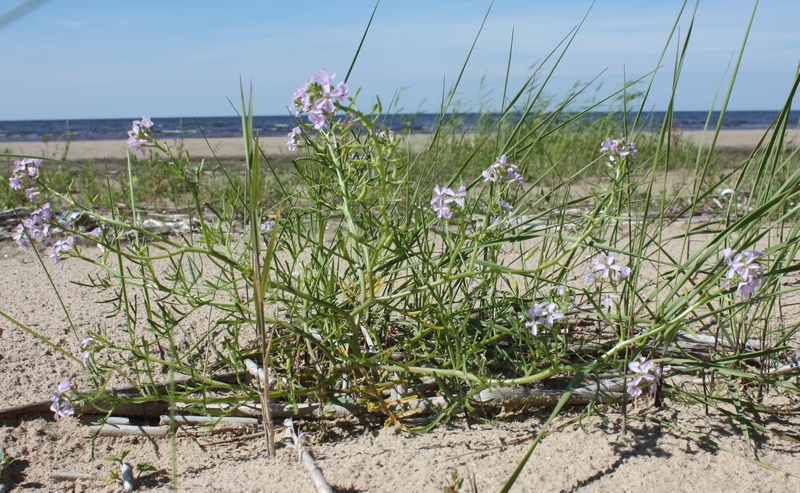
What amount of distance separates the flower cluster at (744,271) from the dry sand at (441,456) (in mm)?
408

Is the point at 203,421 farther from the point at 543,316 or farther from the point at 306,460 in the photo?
the point at 543,316

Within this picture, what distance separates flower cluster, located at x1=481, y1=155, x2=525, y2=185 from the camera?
1.37 meters

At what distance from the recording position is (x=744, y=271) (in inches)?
44.5

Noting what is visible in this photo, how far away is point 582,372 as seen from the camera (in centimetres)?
129

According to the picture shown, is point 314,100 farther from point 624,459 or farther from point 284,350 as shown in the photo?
point 624,459

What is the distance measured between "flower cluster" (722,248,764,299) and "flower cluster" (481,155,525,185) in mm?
439

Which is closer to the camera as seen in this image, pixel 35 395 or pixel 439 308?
pixel 439 308

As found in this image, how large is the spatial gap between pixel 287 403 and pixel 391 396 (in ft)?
Answer: 0.85

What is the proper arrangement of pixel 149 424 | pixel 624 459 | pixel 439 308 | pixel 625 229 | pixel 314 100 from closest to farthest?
pixel 314 100, pixel 624 459, pixel 439 308, pixel 149 424, pixel 625 229

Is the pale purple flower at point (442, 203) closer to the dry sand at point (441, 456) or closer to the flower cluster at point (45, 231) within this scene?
the dry sand at point (441, 456)

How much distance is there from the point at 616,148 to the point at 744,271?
0.41 metres

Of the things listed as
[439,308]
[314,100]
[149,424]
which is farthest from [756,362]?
[149,424]

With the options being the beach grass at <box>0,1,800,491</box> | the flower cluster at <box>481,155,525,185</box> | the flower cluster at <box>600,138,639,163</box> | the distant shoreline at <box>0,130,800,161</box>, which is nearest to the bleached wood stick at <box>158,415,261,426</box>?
the beach grass at <box>0,1,800,491</box>

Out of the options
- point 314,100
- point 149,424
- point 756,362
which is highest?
point 314,100
